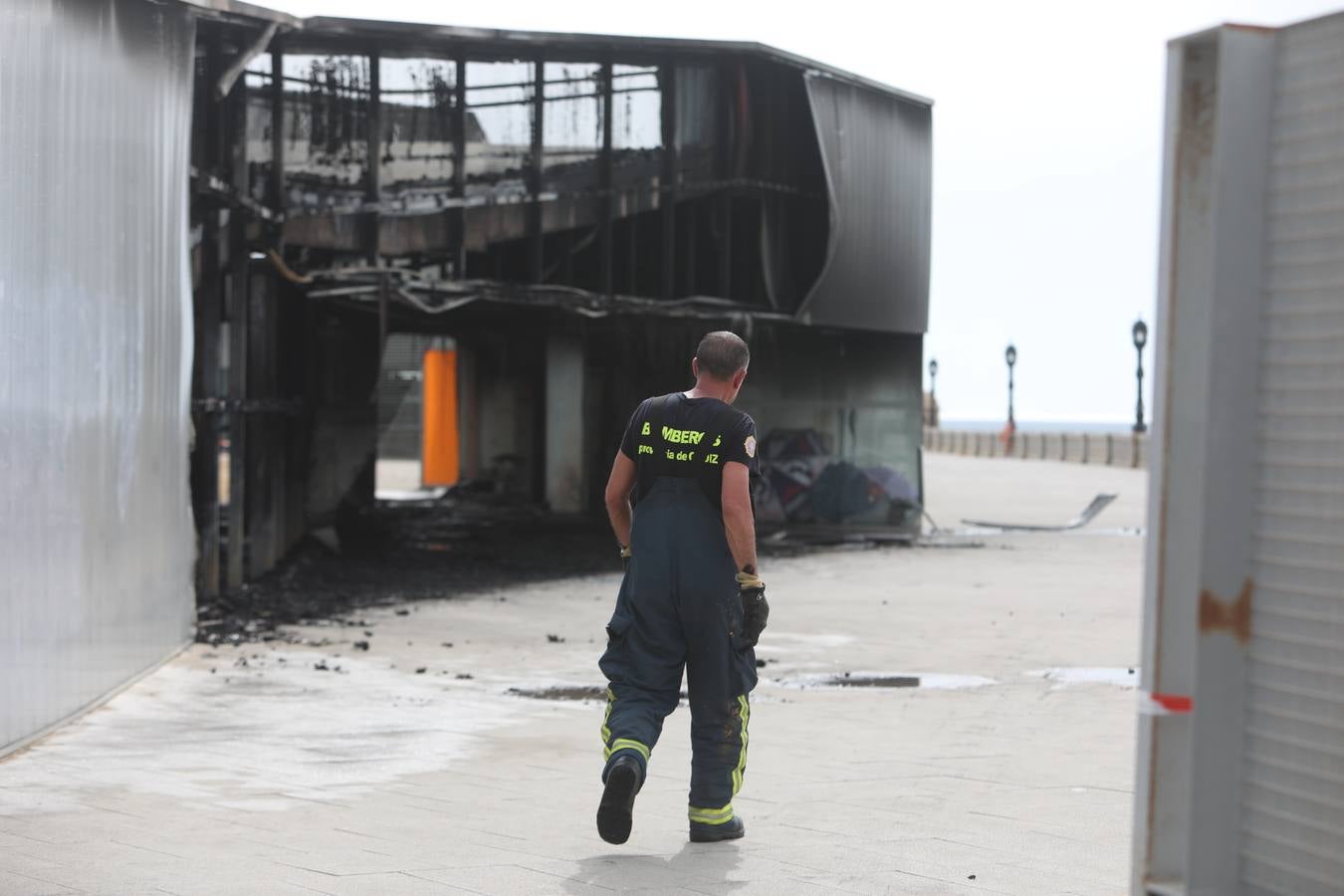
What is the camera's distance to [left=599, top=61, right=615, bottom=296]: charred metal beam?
20.9 metres

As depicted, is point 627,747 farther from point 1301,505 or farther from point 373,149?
point 373,149

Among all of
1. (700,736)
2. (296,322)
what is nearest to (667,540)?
(700,736)

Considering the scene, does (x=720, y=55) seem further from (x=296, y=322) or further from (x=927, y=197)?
(x=296, y=322)

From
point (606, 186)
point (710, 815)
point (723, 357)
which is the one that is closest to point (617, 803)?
point (710, 815)

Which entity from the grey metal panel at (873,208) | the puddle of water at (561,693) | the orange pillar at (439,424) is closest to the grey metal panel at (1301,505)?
the puddle of water at (561,693)

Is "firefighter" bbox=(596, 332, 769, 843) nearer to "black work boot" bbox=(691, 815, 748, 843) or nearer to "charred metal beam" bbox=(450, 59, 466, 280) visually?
"black work boot" bbox=(691, 815, 748, 843)

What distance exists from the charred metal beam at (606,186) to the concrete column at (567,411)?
5709 mm

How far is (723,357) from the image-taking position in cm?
604

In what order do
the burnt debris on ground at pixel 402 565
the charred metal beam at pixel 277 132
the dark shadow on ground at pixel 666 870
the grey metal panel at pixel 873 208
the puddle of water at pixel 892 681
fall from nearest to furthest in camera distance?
the dark shadow on ground at pixel 666 870 < the puddle of water at pixel 892 681 < the burnt debris on ground at pixel 402 565 < the charred metal beam at pixel 277 132 < the grey metal panel at pixel 873 208

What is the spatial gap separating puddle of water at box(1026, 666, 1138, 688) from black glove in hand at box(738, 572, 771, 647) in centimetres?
522

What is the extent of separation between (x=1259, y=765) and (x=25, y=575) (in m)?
6.32

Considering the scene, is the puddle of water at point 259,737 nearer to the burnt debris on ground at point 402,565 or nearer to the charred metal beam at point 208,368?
the burnt debris on ground at point 402,565

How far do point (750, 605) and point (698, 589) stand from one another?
0.20 meters

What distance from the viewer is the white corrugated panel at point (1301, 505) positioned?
10.4 feet
